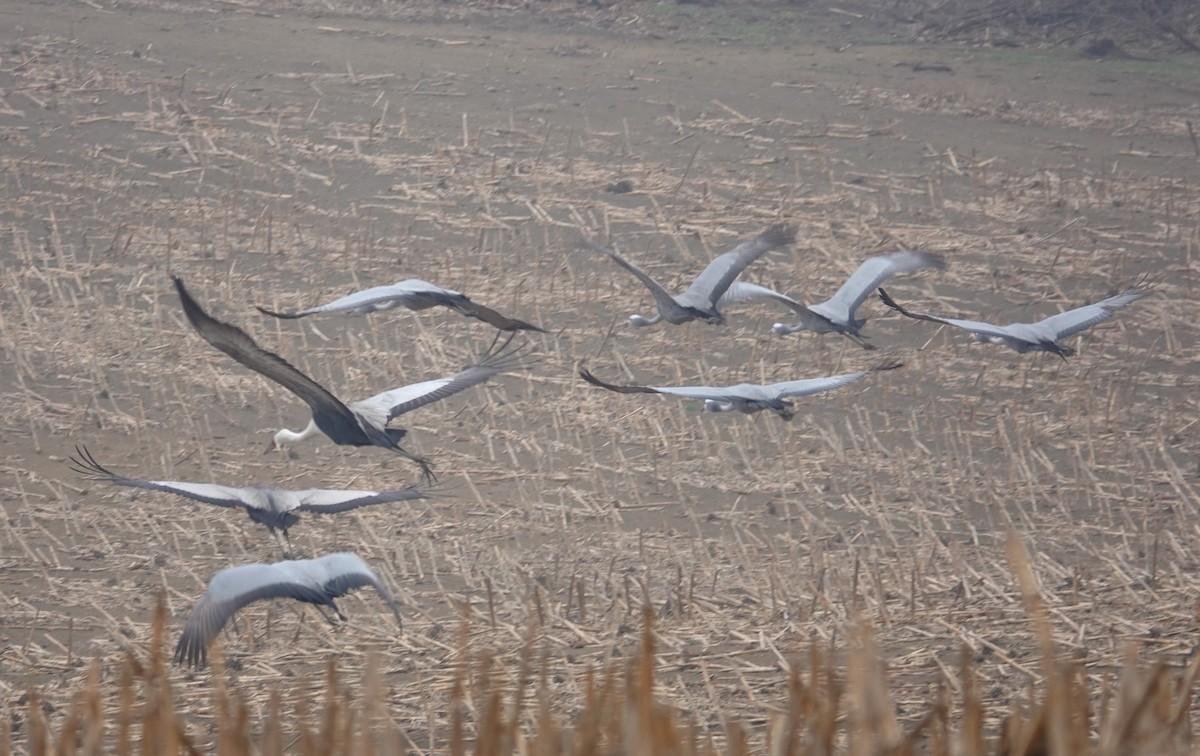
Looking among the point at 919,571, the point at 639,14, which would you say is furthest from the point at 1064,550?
the point at 639,14

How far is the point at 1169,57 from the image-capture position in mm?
19188

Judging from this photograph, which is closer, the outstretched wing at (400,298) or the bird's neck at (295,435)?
the bird's neck at (295,435)

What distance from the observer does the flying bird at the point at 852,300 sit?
27.1 ft

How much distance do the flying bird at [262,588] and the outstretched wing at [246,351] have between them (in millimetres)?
763

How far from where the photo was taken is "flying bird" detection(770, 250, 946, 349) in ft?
27.1

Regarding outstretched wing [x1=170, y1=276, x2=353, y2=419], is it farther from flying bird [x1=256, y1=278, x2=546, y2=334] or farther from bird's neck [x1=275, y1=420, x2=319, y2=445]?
flying bird [x1=256, y1=278, x2=546, y2=334]

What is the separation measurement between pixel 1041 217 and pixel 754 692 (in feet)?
28.2

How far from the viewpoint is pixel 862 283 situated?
870cm

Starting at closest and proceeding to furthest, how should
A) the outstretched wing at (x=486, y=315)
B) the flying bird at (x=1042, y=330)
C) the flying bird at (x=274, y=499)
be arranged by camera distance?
the flying bird at (x=274, y=499)
the outstretched wing at (x=486, y=315)
the flying bird at (x=1042, y=330)

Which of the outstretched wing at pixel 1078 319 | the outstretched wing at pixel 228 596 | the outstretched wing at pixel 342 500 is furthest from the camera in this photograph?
the outstretched wing at pixel 1078 319

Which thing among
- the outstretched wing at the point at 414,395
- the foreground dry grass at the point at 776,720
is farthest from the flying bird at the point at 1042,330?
the foreground dry grass at the point at 776,720

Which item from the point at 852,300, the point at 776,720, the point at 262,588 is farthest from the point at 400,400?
the point at 776,720

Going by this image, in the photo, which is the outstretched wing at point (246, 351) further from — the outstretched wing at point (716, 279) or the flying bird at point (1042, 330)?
the flying bird at point (1042, 330)

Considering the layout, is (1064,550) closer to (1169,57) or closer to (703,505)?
(703,505)
